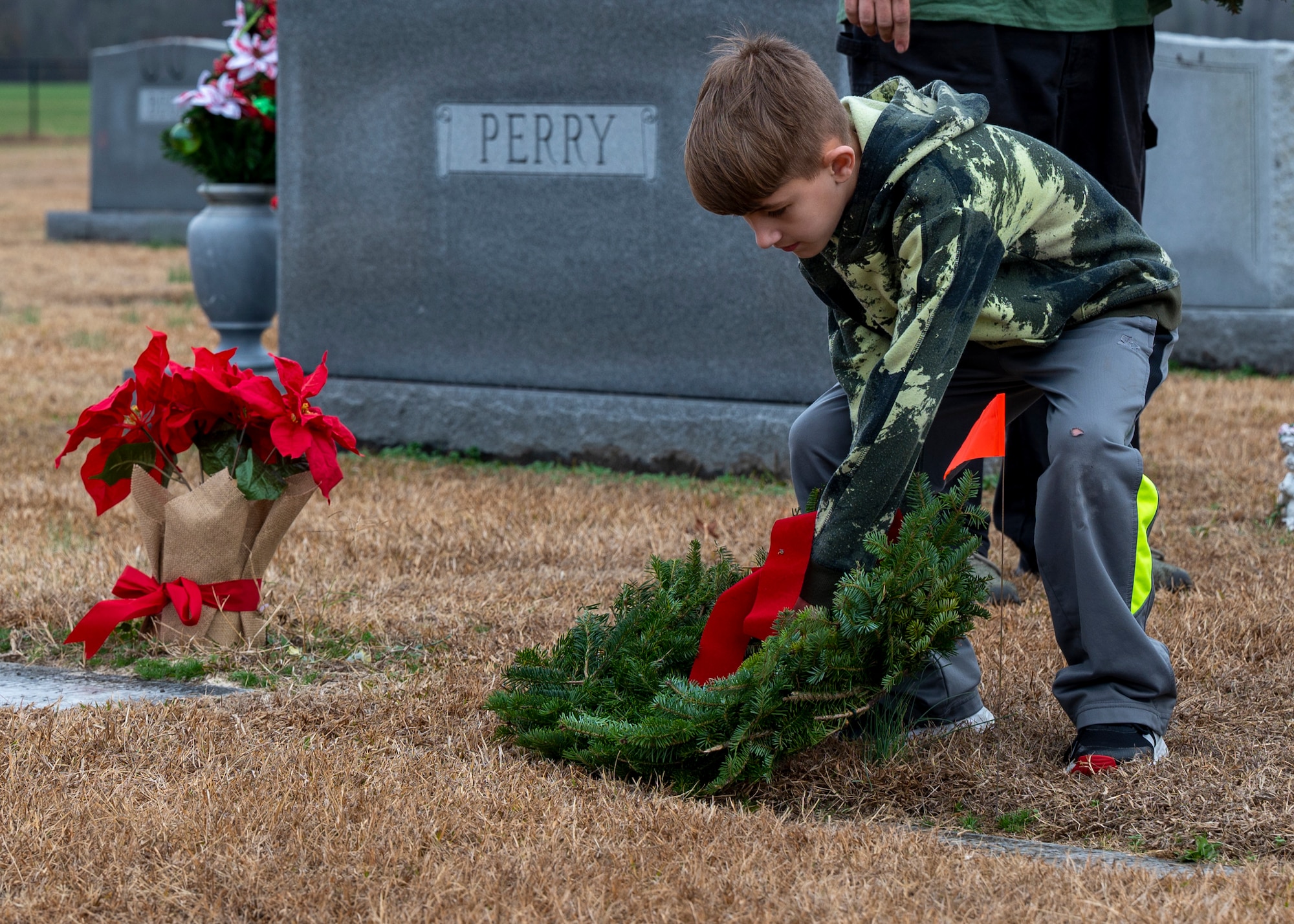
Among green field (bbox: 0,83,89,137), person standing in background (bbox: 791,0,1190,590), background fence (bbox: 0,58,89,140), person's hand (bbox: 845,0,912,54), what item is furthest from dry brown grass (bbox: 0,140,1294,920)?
green field (bbox: 0,83,89,137)

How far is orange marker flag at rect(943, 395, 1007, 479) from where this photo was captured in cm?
221

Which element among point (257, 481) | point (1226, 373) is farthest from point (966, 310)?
point (1226, 373)

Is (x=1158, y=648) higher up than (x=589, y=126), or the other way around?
(x=589, y=126)

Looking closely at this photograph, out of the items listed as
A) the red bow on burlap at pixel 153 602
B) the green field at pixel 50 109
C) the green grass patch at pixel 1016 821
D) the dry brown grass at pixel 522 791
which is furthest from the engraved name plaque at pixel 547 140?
the green field at pixel 50 109

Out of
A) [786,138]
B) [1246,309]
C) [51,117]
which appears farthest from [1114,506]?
[51,117]

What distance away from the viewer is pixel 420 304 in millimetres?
5078

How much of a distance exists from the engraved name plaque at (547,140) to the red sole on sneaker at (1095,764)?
2.95 metres

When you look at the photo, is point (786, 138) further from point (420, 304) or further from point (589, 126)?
point (420, 304)

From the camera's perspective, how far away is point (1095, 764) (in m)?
2.16

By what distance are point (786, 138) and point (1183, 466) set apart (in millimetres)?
2866

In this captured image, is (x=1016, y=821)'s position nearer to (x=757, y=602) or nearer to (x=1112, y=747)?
(x=1112, y=747)

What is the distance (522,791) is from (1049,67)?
75.2 inches

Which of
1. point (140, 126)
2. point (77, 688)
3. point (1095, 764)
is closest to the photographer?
point (1095, 764)

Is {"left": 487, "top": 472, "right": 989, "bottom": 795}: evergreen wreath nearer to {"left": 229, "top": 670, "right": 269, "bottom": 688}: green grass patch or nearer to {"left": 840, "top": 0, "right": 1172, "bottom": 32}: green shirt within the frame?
{"left": 229, "top": 670, "right": 269, "bottom": 688}: green grass patch
